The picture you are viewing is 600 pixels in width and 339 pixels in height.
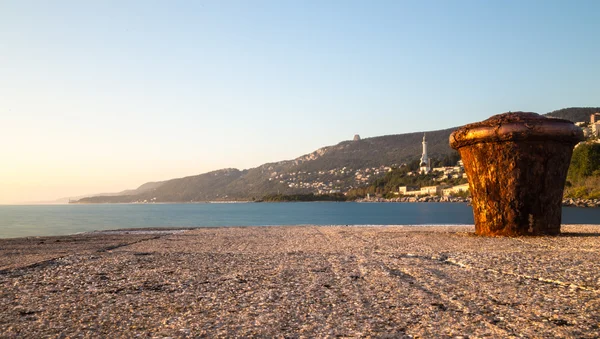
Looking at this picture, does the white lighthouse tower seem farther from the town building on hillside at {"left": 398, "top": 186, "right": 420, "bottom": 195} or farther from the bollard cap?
the bollard cap

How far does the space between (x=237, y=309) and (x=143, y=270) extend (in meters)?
3.04

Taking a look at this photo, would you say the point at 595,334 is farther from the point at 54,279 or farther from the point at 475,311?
the point at 54,279

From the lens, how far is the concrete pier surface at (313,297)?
3502mm

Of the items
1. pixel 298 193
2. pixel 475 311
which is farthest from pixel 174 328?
pixel 298 193

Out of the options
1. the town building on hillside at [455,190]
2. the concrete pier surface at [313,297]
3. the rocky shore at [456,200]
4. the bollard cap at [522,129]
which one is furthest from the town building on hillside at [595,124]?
the concrete pier surface at [313,297]

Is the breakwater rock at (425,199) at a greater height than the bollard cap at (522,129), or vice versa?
the bollard cap at (522,129)

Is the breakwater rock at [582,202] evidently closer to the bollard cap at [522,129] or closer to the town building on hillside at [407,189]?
the bollard cap at [522,129]

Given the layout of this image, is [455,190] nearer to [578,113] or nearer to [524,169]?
[578,113]

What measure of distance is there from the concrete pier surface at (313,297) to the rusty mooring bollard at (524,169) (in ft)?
9.91

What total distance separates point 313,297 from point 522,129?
7980 millimetres

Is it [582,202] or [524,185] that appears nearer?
[524,185]

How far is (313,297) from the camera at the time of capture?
4.60 meters

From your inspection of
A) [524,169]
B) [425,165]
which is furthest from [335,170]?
[524,169]

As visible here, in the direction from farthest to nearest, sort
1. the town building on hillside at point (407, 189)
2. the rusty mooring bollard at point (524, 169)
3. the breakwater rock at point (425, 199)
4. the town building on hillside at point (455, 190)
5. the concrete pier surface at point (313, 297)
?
the town building on hillside at point (407, 189)
the town building on hillside at point (455, 190)
the breakwater rock at point (425, 199)
the rusty mooring bollard at point (524, 169)
the concrete pier surface at point (313, 297)
